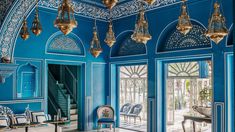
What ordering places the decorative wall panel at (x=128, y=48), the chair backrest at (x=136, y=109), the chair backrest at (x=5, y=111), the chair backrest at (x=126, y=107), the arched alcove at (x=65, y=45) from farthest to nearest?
the chair backrest at (x=126, y=107), the chair backrest at (x=136, y=109), the decorative wall panel at (x=128, y=48), the arched alcove at (x=65, y=45), the chair backrest at (x=5, y=111)

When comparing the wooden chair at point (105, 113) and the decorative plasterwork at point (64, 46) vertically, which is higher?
the decorative plasterwork at point (64, 46)

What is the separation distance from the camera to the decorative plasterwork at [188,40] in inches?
278

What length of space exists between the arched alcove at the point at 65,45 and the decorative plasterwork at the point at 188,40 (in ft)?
9.11

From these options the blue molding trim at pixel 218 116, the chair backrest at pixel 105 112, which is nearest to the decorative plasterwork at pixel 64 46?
the chair backrest at pixel 105 112

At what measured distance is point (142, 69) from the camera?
9148 mm

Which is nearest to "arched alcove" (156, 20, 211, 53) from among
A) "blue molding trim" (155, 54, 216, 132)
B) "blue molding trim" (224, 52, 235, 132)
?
"blue molding trim" (155, 54, 216, 132)

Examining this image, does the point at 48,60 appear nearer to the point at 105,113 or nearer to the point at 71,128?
the point at 105,113

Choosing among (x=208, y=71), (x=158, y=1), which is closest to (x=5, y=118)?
(x=158, y=1)

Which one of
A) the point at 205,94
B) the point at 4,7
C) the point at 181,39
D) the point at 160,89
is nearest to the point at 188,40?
the point at 181,39

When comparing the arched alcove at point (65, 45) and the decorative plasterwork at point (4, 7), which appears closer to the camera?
the decorative plasterwork at point (4, 7)

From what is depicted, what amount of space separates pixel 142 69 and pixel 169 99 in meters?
1.48

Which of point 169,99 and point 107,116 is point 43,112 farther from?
point 169,99

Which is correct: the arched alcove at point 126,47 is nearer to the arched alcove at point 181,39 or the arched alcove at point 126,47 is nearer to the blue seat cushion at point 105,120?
the arched alcove at point 181,39

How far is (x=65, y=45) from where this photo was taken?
856cm
